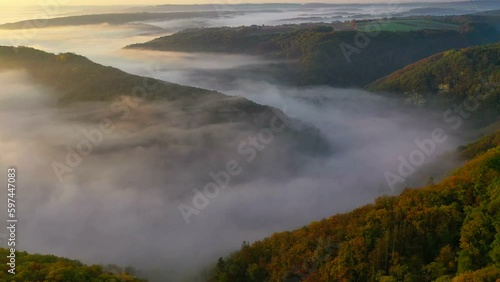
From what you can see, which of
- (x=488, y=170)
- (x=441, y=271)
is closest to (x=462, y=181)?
(x=488, y=170)

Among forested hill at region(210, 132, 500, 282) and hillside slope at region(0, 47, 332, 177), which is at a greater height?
hillside slope at region(0, 47, 332, 177)

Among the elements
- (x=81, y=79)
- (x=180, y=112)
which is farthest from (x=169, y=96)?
(x=81, y=79)

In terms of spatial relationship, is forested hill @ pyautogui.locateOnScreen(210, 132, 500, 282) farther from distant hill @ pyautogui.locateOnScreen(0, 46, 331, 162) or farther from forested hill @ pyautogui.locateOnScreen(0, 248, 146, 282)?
distant hill @ pyautogui.locateOnScreen(0, 46, 331, 162)

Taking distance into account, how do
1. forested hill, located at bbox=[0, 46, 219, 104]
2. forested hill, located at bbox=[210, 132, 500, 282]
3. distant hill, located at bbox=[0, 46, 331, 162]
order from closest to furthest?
forested hill, located at bbox=[210, 132, 500, 282], distant hill, located at bbox=[0, 46, 331, 162], forested hill, located at bbox=[0, 46, 219, 104]

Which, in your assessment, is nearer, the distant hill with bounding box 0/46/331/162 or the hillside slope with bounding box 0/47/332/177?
the hillside slope with bounding box 0/47/332/177

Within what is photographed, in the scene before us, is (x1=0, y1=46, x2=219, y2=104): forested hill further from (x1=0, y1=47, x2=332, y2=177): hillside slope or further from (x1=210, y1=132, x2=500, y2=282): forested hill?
(x1=210, y1=132, x2=500, y2=282): forested hill

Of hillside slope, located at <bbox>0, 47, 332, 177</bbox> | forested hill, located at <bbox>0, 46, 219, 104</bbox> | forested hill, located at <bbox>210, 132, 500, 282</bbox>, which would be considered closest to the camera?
forested hill, located at <bbox>210, 132, 500, 282</bbox>

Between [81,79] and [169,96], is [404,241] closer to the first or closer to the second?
[169,96]

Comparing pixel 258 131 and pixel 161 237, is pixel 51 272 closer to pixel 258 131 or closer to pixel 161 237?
pixel 161 237

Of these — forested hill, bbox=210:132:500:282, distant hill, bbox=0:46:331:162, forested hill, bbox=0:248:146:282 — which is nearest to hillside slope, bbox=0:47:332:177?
distant hill, bbox=0:46:331:162
